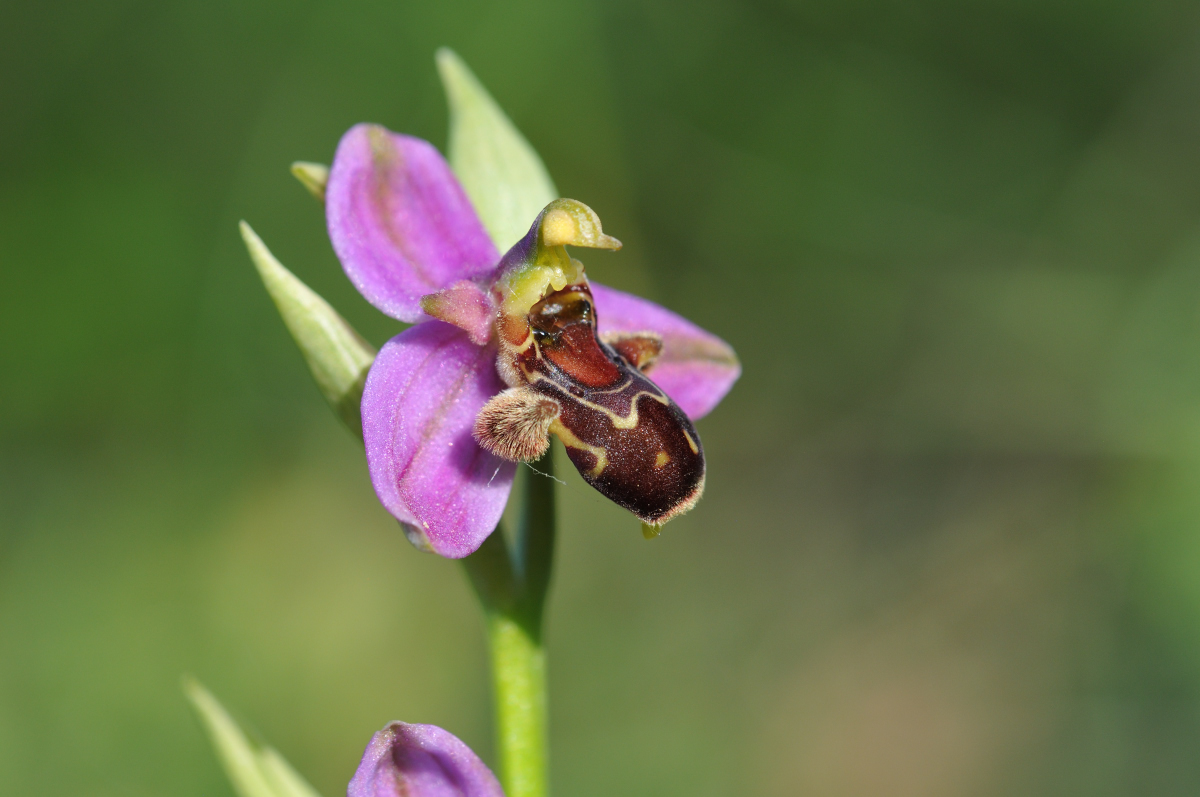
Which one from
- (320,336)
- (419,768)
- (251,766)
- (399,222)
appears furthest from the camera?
(251,766)

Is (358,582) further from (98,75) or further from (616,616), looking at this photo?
(98,75)

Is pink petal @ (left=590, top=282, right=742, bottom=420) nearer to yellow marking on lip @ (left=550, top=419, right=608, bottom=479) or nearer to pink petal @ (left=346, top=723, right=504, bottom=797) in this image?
yellow marking on lip @ (left=550, top=419, right=608, bottom=479)

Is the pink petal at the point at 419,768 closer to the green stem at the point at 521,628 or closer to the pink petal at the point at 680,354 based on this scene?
the green stem at the point at 521,628

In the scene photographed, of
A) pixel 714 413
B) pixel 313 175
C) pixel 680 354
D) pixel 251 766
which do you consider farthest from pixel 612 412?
pixel 714 413

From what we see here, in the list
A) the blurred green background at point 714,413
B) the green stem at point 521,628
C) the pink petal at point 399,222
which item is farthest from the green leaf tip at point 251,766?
the blurred green background at point 714,413

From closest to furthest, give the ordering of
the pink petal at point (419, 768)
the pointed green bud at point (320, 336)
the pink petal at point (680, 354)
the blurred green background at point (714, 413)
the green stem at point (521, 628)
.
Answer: the pink petal at point (419, 768), the pointed green bud at point (320, 336), the green stem at point (521, 628), the pink petal at point (680, 354), the blurred green background at point (714, 413)

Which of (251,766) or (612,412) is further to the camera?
(251,766)

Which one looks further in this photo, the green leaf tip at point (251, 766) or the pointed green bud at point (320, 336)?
the green leaf tip at point (251, 766)

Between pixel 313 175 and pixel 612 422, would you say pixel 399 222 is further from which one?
pixel 612 422
